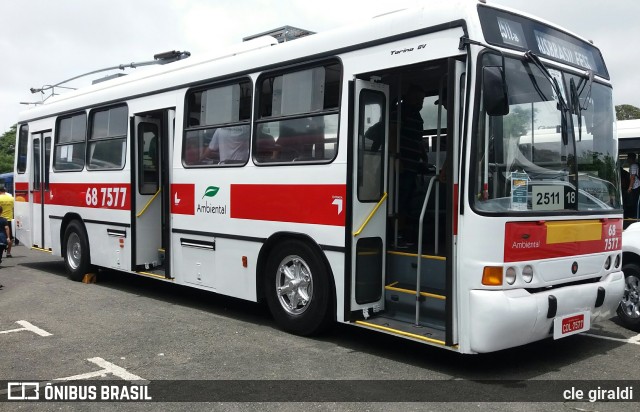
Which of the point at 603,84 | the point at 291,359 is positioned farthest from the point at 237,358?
the point at 603,84

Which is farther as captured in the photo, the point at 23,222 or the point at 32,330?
the point at 23,222

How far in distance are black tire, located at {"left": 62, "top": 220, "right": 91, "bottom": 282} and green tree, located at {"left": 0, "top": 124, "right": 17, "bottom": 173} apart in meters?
46.2

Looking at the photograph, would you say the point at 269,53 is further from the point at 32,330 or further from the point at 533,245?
the point at 32,330

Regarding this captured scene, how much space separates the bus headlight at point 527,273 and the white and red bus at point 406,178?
0.03 feet

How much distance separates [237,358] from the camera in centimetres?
589

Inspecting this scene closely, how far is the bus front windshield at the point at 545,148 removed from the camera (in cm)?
507

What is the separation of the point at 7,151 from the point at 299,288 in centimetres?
5670

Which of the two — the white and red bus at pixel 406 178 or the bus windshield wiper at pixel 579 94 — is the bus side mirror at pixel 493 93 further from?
the bus windshield wiper at pixel 579 94

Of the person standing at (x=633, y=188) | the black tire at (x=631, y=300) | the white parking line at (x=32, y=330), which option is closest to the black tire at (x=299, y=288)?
the white parking line at (x=32, y=330)

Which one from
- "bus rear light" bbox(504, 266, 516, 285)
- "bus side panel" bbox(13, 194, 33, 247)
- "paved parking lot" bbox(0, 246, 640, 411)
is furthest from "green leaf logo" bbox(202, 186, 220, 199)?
"bus side panel" bbox(13, 194, 33, 247)

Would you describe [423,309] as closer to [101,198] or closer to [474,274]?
[474,274]

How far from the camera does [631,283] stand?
23.4ft

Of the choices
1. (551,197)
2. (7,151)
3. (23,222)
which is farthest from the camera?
(7,151)

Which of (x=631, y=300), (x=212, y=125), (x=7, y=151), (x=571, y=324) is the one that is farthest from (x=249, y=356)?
(x=7, y=151)
